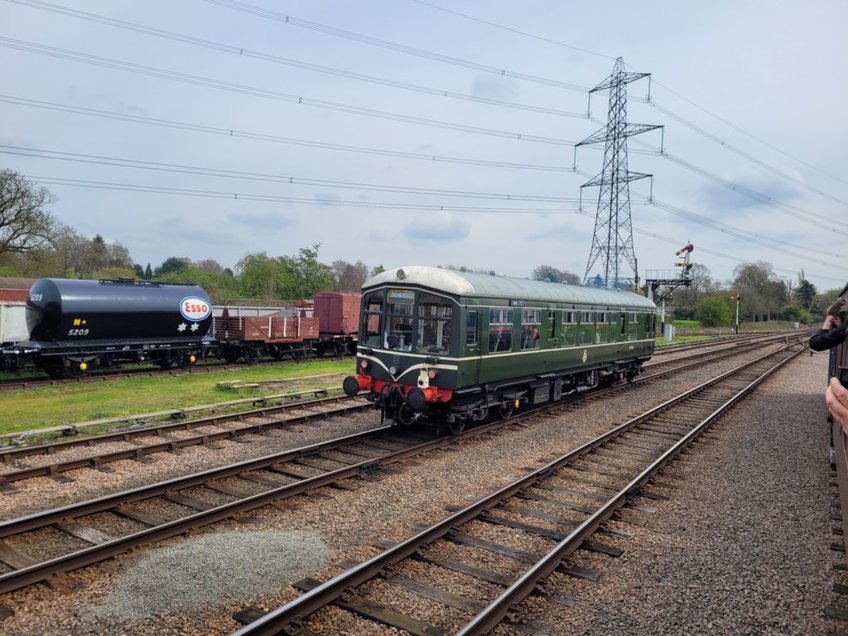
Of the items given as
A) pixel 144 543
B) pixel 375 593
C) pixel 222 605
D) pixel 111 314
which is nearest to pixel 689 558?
pixel 375 593

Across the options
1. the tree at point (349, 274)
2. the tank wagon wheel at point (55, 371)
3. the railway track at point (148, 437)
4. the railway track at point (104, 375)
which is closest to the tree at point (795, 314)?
the tree at point (349, 274)

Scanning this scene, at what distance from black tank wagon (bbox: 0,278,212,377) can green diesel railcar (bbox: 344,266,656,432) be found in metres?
11.3

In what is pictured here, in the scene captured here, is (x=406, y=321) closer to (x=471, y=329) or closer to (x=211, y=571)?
(x=471, y=329)

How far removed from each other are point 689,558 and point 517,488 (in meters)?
2.46

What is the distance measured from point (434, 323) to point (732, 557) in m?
6.04

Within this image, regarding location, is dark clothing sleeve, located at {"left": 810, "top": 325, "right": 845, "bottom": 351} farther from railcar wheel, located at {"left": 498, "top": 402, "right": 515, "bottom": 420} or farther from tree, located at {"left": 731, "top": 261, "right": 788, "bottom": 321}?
tree, located at {"left": 731, "top": 261, "right": 788, "bottom": 321}

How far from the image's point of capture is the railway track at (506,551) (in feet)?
16.0

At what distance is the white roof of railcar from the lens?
1065 centimetres

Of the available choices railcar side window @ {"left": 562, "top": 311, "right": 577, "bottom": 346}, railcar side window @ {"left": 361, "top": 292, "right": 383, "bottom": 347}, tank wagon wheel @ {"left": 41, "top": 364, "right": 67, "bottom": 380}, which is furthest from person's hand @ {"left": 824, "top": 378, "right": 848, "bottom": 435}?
tank wagon wheel @ {"left": 41, "top": 364, "right": 67, "bottom": 380}

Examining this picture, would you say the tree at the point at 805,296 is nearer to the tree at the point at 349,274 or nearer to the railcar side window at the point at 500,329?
the tree at the point at 349,274

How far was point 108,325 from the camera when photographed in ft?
61.4

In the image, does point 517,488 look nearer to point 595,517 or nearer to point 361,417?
point 595,517

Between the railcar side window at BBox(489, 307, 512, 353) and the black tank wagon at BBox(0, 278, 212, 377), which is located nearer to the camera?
the railcar side window at BBox(489, 307, 512, 353)

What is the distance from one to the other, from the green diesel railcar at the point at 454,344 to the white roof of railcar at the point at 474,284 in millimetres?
21
